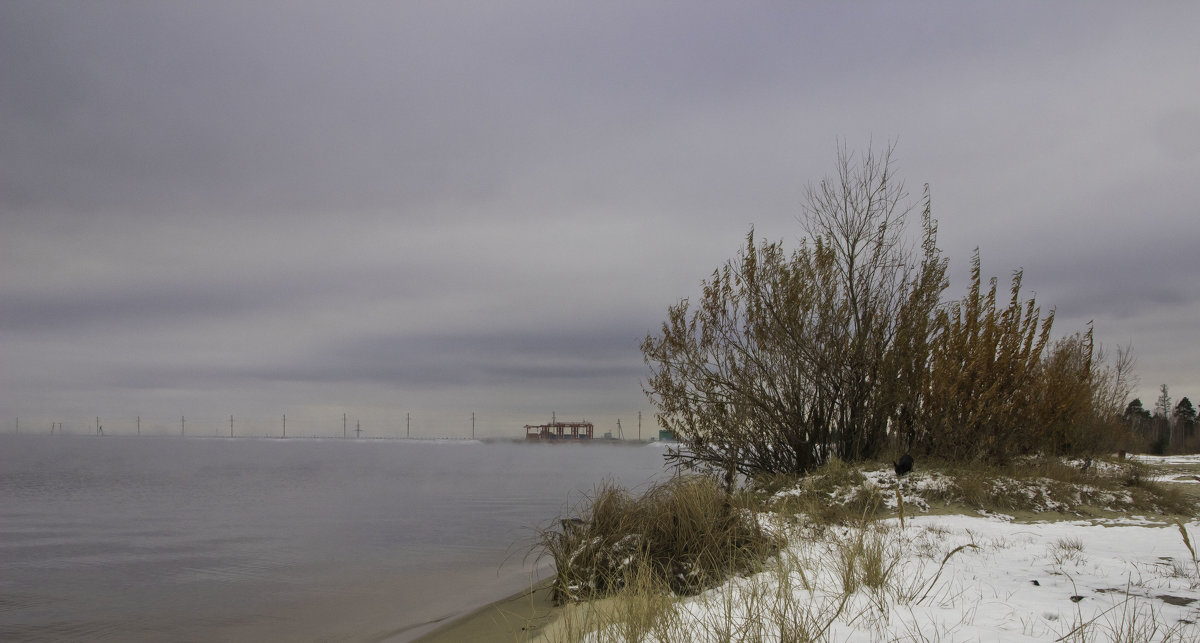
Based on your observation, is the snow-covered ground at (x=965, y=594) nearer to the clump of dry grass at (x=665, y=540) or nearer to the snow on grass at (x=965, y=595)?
the snow on grass at (x=965, y=595)

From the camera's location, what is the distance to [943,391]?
1351 centimetres

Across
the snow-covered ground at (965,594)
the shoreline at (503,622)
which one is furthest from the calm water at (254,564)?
the snow-covered ground at (965,594)

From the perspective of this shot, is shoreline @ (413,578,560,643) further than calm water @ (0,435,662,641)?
No

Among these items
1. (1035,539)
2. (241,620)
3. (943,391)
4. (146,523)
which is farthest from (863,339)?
(146,523)

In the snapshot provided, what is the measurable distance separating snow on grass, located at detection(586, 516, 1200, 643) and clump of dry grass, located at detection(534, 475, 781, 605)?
0.61 m

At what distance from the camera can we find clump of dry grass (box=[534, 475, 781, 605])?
7.32 m

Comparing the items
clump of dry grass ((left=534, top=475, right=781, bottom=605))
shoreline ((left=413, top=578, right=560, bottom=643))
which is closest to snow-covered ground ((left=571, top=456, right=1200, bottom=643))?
clump of dry grass ((left=534, top=475, right=781, bottom=605))

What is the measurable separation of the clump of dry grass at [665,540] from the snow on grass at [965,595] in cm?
61

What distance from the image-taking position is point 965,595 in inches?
211

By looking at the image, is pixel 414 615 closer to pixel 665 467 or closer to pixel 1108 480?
pixel 665 467

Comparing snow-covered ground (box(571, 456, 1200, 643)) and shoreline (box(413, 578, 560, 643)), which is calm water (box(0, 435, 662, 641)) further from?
snow-covered ground (box(571, 456, 1200, 643))

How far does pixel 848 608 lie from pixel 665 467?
373 inches

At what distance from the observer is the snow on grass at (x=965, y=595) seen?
4.27 meters

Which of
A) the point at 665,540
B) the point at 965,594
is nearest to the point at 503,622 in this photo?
the point at 665,540
